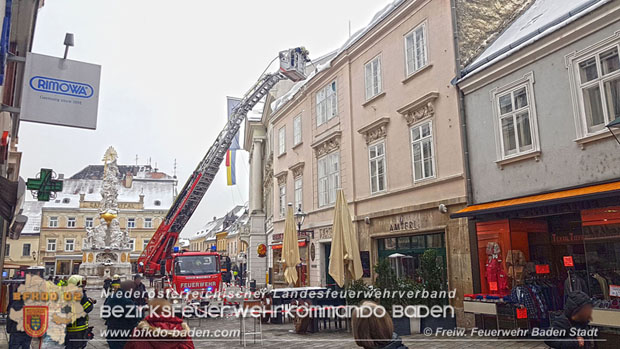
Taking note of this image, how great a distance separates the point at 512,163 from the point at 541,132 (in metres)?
1.09

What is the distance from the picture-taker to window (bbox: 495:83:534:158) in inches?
452

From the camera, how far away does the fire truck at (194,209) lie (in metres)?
19.2

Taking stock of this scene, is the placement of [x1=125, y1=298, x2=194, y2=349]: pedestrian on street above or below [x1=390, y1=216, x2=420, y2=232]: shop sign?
below

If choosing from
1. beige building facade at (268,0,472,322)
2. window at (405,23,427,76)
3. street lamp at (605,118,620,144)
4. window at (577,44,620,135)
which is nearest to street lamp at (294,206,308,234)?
beige building facade at (268,0,472,322)

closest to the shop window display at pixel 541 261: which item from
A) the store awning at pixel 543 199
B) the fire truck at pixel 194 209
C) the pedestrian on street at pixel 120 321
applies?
the store awning at pixel 543 199

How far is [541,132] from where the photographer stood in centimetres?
1107

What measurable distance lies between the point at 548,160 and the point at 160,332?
9.81 metres

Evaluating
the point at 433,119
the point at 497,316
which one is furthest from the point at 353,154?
the point at 497,316

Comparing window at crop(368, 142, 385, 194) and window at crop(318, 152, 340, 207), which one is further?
window at crop(318, 152, 340, 207)

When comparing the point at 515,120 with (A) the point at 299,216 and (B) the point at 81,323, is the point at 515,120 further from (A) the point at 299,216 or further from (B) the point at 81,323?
(A) the point at 299,216

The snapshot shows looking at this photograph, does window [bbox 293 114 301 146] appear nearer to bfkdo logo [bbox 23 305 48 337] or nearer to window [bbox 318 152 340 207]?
window [bbox 318 152 340 207]

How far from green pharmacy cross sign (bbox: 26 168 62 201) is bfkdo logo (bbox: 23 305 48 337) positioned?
14.7 feet

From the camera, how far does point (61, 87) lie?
8242 millimetres

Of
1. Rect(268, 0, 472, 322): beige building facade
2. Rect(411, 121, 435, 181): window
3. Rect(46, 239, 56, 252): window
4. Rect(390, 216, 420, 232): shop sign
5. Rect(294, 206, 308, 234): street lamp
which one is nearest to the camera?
Rect(268, 0, 472, 322): beige building facade
